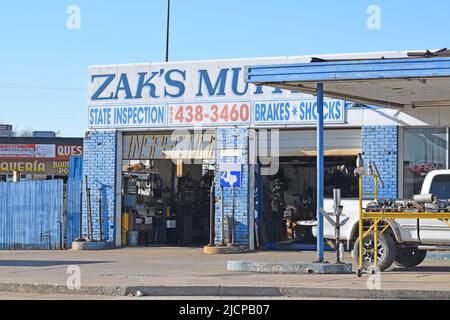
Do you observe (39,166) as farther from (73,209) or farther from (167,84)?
(167,84)

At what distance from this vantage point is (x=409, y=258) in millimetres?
19531

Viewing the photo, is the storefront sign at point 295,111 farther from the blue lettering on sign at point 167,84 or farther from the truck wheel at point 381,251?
the truck wheel at point 381,251

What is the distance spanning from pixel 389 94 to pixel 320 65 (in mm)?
3458

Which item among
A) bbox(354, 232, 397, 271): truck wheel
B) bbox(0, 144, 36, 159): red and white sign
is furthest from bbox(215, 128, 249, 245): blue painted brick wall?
bbox(0, 144, 36, 159): red and white sign

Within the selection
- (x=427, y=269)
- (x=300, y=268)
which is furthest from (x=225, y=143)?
(x=300, y=268)

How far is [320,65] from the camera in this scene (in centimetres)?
1727

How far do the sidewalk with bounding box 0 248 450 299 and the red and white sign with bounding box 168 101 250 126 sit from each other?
4027mm

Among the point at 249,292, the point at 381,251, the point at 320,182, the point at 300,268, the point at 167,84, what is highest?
the point at 167,84

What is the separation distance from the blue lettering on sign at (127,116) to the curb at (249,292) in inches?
430

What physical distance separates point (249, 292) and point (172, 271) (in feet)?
13.4

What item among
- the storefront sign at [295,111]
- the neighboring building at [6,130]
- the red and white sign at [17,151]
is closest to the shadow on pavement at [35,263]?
the storefront sign at [295,111]

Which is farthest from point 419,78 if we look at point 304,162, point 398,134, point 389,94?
point 304,162

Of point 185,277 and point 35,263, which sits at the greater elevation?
point 185,277
